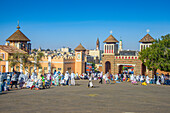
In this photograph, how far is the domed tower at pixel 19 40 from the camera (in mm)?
41312

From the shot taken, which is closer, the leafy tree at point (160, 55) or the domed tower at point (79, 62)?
the leafy tree at point (160, 55)

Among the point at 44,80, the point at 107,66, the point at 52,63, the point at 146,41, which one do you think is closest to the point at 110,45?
the point at 107,66

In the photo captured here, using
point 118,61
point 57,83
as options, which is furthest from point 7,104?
point 118,61

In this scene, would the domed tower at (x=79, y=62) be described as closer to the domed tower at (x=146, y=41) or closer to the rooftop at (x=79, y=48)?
the rooftop at (x=79, y=48)

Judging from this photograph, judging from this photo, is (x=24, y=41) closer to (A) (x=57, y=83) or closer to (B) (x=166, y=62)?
(A) (x=57, y=83)

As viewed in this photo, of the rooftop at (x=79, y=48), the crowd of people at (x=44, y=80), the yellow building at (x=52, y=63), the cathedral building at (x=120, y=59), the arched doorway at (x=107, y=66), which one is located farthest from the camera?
the arched doorway at (x=107, y=66)

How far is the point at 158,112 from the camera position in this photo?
1117 cm

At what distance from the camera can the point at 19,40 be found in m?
41.4

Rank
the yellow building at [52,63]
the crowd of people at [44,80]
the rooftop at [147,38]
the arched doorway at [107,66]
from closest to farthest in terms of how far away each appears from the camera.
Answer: the crowd of people at [44,80] < the yellow building at [52,63] < the rooftop at [147,38] < the arched doorway at [107,66]

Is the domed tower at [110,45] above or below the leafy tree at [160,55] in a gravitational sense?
above

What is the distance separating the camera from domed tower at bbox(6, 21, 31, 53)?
1626 inches

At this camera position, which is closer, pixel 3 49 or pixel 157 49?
pixel 157 49

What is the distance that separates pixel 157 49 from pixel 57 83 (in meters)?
13.4

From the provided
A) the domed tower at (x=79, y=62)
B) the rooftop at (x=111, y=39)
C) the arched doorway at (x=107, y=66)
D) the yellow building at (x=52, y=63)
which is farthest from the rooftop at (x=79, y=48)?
the arched doorway at (x=107, y=66)
